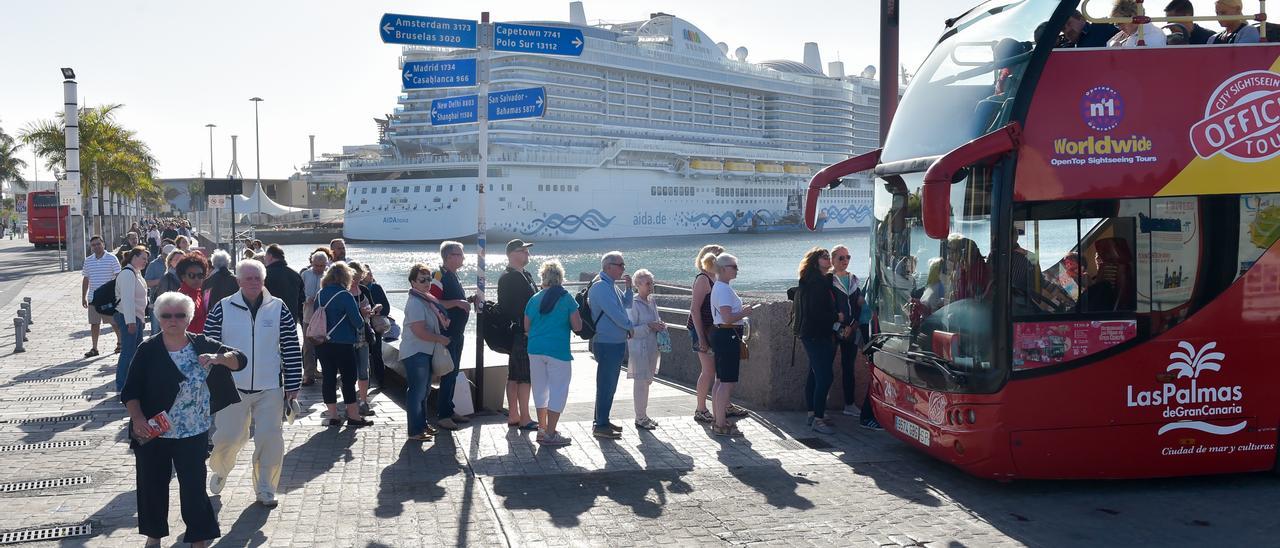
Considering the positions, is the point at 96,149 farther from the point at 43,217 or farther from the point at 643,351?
the point at 643,351

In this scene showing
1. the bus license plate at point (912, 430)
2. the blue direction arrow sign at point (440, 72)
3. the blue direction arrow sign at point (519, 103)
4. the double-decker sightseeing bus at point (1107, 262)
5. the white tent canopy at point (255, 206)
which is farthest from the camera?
the white tent canopy at point (255, 206)

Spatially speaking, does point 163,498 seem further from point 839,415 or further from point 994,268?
point 839,415

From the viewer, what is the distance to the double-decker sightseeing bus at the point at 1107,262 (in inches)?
273

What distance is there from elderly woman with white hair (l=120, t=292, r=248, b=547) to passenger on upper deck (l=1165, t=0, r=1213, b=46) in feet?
21.6

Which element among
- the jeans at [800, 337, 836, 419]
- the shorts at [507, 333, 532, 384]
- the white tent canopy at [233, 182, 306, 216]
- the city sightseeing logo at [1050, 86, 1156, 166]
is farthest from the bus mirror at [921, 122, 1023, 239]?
the white tent canopy at [233, 182, 306, 216]

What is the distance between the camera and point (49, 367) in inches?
506

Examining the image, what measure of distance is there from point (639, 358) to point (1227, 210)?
4456mm

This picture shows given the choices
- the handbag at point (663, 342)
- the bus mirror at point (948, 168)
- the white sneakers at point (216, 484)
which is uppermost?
the bus mirror at point (948, 168)

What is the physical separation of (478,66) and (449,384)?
9.56ft

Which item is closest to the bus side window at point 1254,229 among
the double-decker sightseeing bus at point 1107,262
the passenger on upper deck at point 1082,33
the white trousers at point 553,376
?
the double-decker sightseeing bus at point 1107,262

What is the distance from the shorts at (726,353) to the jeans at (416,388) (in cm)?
232

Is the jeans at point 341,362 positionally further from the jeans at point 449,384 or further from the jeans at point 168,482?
the jeans at point 168,482

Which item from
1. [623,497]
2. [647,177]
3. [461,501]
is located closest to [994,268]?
[623,497]

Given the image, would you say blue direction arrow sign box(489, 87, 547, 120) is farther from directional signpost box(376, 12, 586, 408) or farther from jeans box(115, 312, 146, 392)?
jeans box(115, 312, 146, 392)
